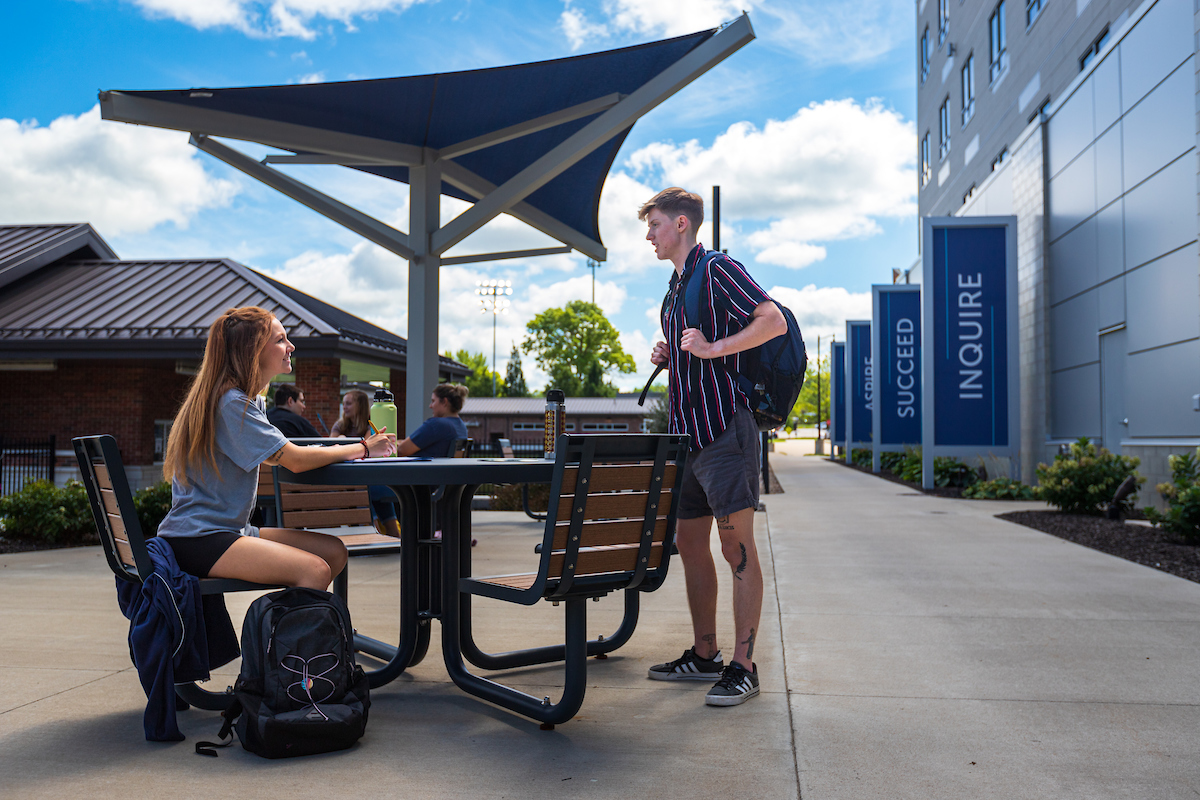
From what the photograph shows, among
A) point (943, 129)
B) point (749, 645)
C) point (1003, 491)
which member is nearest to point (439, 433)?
point (749, 645)

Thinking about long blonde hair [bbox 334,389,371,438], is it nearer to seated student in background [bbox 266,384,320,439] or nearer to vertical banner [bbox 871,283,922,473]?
seated student in background [bbox 266,384,320,439]

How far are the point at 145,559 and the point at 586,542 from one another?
152 centimetres

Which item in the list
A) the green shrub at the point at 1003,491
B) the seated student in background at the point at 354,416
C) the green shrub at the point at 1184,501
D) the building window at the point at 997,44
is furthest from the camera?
the building window at the point at 997,44

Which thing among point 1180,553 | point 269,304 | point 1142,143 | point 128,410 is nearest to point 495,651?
point 1180,553

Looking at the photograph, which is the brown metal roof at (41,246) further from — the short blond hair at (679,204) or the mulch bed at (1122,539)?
the mulch bed at (1122,539)

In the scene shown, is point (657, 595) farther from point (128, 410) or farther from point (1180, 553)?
point (128, 410)

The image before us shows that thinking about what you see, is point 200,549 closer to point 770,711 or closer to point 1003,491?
point 770,711

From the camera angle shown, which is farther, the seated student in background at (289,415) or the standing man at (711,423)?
the seated student in background at (289,415)

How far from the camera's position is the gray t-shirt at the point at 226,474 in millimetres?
3143

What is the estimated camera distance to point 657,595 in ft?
20.2

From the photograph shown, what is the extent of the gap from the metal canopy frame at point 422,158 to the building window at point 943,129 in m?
25.3

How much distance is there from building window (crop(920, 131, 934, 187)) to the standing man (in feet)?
109

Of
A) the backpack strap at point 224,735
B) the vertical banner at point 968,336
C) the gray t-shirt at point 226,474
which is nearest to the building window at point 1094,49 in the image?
the vertical banner at point 968,336

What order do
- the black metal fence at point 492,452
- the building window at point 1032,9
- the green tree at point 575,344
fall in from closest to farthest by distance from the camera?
the black metal fence at point 492,452, the building window at point 1032,9, the green tree at point 575,344
